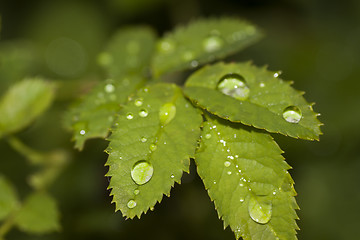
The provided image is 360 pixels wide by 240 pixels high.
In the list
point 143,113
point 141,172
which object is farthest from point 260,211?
point 143,113

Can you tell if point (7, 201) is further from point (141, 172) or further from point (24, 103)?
point (141, 172)

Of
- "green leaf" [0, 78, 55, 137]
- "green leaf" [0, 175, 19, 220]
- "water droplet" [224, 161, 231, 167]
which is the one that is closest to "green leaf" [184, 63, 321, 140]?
"water droplet" [224, 161, 231, 167]

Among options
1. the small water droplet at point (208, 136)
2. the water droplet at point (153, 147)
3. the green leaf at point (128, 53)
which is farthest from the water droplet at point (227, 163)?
the green leaf at point (128, 53)

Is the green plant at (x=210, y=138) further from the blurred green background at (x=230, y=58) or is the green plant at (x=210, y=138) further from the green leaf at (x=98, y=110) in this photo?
the blurred green background at (x=230, y=58)

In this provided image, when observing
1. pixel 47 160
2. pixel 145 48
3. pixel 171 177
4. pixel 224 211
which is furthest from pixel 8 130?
pixel 224 211

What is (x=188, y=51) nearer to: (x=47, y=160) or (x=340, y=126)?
(x=47, y=160)

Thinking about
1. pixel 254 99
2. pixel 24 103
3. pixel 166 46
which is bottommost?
pixel 24 103

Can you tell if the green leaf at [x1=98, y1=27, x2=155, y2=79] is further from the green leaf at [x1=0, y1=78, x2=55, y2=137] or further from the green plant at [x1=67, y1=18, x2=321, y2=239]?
the green plant at [x1=67, y1=18, x2=321, y2=239]
